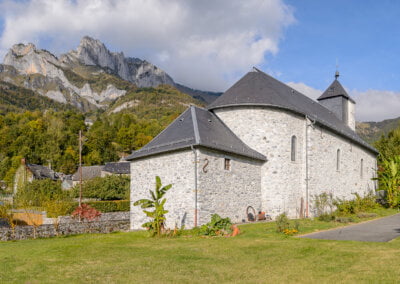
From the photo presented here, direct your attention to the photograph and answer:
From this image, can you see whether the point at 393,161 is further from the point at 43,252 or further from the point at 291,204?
the point at 43,252

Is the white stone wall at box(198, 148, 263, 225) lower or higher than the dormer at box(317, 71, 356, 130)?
lower

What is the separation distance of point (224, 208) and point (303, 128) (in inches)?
307

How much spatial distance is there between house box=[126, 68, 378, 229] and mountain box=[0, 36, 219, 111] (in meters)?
129

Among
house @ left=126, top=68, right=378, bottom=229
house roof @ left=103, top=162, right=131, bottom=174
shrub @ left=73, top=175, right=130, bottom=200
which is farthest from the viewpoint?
house roof @ left=103, top=162, right=131, bottom=174

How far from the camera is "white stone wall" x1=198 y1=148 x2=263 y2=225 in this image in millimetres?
16703

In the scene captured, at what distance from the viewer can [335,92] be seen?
34500mm

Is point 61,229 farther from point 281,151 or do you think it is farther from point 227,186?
point 281,151

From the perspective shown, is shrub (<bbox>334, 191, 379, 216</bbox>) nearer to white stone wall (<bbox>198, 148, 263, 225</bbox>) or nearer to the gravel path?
white stone wall (<bbox>198, 148, 263, 225</bbox>)

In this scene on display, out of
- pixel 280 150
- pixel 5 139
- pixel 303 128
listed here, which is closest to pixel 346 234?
pixel 280 150

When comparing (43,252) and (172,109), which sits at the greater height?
(172,109)

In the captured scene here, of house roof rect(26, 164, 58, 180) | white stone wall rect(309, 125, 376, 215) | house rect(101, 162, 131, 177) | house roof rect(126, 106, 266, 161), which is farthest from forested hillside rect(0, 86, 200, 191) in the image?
white stone wall rect(309, 125, 376, 215)

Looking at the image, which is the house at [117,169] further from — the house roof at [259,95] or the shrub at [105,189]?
the house roof at [259,95]

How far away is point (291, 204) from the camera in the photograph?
20406 millimetres

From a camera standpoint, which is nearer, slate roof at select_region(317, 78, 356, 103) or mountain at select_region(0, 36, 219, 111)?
slate roof at select_region(317, 78, 356, 103)
